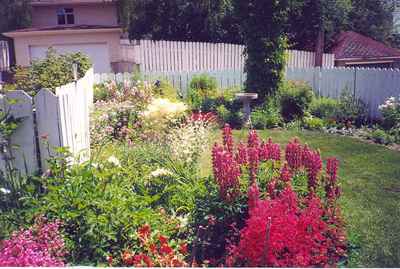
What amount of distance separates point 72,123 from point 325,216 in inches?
108

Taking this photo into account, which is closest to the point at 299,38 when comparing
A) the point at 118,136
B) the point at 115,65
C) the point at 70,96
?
the point at 115,65

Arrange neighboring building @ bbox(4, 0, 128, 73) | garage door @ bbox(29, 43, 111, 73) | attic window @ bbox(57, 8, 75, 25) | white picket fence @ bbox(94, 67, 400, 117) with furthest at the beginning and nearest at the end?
attic window @ bbox(57, 8, 75, 25), garage door @ bbox(29, 43, 111, 73), neighboring building @ bbox(4, 0, 128, 73), white picket fence @ bbox(94, 67, 400, 117)

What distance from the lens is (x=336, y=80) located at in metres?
12.4

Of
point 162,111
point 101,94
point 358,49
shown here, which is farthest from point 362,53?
point 162,111

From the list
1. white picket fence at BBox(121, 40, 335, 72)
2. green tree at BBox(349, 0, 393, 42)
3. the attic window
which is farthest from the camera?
green tree at BBox(349, 0, 393, 42)

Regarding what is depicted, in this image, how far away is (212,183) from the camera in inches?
156

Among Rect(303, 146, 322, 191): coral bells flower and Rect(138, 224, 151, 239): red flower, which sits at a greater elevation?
Rect(303, 146, 322, 191): coral bells flower

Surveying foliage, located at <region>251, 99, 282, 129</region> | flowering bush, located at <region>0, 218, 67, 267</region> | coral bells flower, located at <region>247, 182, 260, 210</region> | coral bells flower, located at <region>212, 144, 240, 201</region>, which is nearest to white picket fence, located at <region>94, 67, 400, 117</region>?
foliage, located at <region>251, 99, 282, 129</region>

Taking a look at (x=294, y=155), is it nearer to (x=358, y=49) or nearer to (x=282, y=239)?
(x=282, y=239)

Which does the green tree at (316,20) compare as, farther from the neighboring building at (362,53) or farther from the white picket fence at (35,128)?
the white picket fence at (35,128)

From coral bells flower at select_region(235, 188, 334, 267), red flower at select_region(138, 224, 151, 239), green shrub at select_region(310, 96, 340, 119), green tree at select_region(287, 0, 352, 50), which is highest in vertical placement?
green tree at select_region(287, 0, 352, 50)

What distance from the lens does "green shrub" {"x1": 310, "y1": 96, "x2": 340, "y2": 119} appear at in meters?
10.4

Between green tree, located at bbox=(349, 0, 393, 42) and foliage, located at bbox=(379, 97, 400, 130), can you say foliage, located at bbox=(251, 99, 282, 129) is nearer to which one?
foliage, located at bbox=(379, 97, 400, 130)

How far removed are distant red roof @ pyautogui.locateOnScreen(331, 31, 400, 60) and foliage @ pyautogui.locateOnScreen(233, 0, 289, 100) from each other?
43.5 feet
